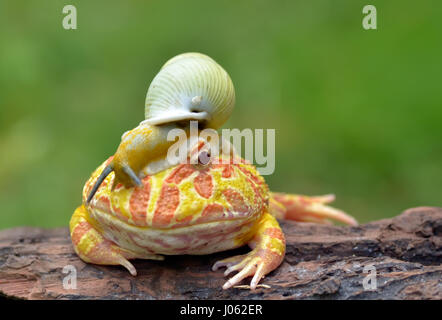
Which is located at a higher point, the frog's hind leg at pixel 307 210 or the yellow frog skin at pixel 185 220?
the yellow frog skin at pixel 185 220

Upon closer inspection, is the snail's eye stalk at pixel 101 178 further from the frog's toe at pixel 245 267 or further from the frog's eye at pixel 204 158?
the frog's toe at pixel 245 267

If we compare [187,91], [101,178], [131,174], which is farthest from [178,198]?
[187,91]

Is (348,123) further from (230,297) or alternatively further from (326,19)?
(230,297)

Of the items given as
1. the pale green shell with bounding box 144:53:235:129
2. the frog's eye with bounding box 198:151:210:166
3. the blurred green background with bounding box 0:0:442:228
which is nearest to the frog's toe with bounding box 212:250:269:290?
the frog's eye with bounding box 198:151:210:166

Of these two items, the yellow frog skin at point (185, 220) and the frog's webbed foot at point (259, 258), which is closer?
the yellow frog skin at point (185, 220)

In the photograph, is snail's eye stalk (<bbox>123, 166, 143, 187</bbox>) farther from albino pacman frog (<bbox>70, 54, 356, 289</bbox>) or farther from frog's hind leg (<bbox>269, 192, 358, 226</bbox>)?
frog's hind leg (<bbox>269, 192, 358, 226</bbox>)

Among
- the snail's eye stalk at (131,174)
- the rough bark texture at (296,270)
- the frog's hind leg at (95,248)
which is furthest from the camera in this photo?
the frog's hind leg at (95,248)

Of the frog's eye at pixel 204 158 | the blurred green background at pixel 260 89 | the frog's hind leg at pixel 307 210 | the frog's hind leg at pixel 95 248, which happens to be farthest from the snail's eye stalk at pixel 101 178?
the blurred green background at pixel 260 89

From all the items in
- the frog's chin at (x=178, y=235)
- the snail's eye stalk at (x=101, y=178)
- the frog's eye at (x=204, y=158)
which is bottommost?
the frog's chin at (x=178, y=235)
